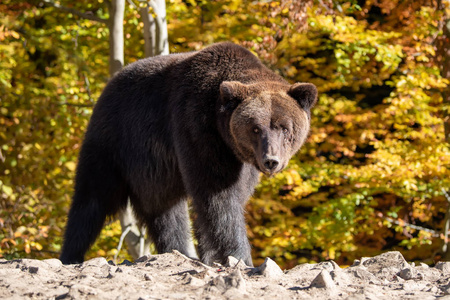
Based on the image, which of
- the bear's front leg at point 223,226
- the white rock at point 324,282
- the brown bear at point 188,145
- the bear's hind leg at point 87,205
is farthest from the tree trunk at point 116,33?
the white rock at point 324,282

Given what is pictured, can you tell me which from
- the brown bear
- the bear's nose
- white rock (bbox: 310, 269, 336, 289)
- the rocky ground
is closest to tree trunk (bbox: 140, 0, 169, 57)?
the brown bear

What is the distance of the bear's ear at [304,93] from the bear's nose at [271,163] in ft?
2.61

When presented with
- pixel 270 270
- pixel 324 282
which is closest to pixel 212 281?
pixel 270 270

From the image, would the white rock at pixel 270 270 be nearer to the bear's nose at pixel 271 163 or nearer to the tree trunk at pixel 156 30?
→ the bear's nose at pixel 271 163

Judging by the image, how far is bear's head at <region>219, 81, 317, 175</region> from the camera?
473cm

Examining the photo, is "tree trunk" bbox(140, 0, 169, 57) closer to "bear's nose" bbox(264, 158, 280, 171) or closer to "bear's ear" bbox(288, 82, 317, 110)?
"bear's ear" bbox(288, 82, 317, 110)

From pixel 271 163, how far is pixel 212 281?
4.63ft

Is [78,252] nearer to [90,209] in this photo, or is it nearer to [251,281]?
[90,209]

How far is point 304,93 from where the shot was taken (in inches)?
201

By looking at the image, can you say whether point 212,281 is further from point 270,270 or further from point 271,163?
point 271,163

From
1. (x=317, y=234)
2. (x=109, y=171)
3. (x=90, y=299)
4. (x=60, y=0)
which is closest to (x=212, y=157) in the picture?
(x=109, y=171)

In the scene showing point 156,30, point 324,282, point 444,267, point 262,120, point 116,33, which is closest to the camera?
point 324,282

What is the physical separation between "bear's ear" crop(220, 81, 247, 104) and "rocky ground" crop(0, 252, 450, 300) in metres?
1.37

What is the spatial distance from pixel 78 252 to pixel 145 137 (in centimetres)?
136
